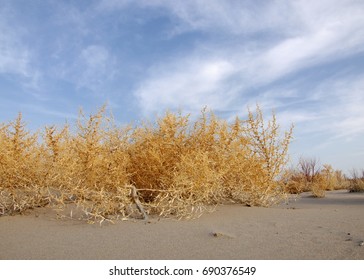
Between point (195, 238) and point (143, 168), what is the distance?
2019 mm

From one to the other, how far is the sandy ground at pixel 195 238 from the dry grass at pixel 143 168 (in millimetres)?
355

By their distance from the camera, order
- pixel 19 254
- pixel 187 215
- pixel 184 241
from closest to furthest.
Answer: pixel 19 254 < pixel 184 241 < pixel 187 215

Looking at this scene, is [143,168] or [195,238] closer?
[195,238]

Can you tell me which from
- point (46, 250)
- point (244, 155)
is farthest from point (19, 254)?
point (244, 155)

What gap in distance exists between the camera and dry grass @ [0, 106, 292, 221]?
4.59m

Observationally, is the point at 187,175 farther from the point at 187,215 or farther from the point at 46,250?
the point at 46,250

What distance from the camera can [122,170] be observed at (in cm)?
495

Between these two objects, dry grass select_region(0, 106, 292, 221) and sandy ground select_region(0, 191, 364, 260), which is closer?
sandy ground select_region(0, 191, 364, 260)

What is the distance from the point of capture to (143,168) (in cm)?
521

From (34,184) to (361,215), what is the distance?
449cm

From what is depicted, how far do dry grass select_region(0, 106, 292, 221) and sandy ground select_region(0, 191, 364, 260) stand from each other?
35 centimetres

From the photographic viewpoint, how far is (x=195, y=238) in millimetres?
3383

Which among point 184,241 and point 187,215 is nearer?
point 184,241
